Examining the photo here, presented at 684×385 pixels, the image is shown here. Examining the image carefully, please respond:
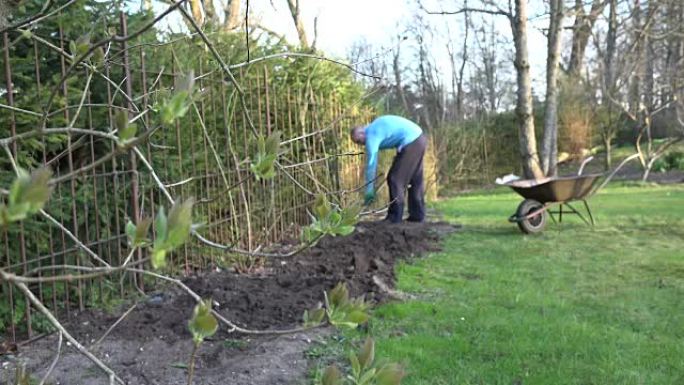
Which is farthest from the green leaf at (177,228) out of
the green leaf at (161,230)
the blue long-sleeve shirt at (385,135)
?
the blue long-sleeve shirt at (385,135)

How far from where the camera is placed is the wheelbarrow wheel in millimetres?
7512

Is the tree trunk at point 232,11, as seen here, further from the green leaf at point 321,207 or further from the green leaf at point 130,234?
the green leaf at point 130,234

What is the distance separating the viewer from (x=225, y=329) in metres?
3.71

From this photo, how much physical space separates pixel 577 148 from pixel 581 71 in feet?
10.5

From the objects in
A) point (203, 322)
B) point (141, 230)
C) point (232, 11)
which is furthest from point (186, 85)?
point (232, 11)

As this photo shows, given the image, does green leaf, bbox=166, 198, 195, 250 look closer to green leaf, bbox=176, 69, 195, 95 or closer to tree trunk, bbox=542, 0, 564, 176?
green leaf, bbox=176, 69, 195, 95

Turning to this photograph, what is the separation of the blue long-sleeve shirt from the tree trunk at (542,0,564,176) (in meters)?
5.90

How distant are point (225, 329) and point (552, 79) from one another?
11.5 metres

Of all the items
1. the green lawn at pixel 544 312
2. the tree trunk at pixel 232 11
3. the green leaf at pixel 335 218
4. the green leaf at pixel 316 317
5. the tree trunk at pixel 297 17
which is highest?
the tree trunk at pixel 232 11

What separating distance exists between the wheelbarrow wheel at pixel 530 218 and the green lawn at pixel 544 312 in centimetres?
15

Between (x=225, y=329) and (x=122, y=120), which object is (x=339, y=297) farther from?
(x=225, y=329)

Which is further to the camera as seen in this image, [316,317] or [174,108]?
[316,317]

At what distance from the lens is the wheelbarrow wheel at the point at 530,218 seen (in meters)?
7.51

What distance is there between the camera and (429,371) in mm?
3115
